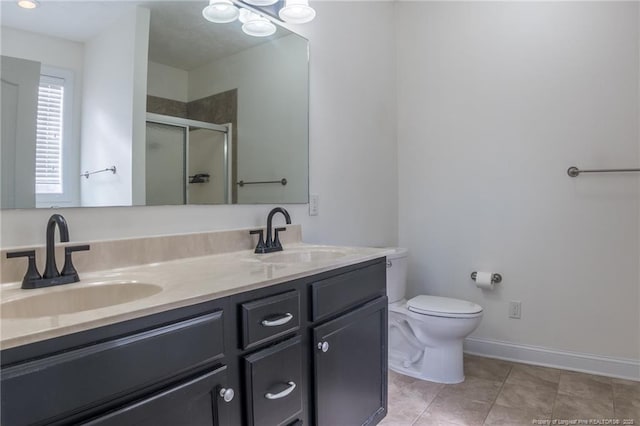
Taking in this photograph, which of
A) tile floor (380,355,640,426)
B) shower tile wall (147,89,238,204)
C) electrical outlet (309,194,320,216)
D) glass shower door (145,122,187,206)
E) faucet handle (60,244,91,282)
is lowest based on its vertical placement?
tile floor (380,355,640,426)

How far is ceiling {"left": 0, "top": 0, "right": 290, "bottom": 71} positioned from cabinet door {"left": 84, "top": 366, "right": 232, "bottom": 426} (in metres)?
1.06

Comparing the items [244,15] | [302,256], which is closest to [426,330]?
[302,256]

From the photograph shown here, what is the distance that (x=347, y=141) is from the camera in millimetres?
2400

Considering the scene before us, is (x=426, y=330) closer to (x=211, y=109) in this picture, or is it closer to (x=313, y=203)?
(x=313, y=203)

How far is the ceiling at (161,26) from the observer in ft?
3.70

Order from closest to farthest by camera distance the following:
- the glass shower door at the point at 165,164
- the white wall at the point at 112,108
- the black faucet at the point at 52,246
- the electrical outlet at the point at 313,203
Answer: the black faucet at the point at 52,246
the white wall at the point at 112,108
the glass shower door at the point at 165,164
the electrical outlet at the point at 313,203

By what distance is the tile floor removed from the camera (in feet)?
5.97

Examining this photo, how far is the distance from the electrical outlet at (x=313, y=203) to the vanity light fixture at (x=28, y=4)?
135 cm

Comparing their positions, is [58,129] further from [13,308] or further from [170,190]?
[13,308]

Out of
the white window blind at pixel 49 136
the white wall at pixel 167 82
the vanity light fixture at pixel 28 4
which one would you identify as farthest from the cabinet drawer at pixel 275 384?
the vanity light fixture at pixel 28 4

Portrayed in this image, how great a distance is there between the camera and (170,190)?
148 cm

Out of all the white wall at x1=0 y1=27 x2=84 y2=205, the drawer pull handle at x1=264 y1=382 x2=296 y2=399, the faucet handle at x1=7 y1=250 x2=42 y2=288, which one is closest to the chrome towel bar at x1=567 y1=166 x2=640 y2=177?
the drawer pull handle at x1=264 y1=382 x2=296 y2=399

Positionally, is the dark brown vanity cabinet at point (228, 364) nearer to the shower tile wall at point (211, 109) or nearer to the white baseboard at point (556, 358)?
the shower tile wall at point (211, 109)

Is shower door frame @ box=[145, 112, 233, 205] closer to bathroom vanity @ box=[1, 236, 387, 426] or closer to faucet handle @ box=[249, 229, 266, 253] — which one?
faucet handle @ box=[249, 229, 266, 253]
